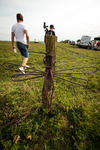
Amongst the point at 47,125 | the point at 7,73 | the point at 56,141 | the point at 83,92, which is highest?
the point at 7,73

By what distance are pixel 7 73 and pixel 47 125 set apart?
7.75 feet

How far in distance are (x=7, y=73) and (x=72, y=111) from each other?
254 cm

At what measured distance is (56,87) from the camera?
2.28m

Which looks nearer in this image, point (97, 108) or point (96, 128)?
point (96, 128)

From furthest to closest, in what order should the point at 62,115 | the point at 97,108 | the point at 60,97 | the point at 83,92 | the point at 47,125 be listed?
the point at 83,92 → the point at 60,97 → the point at 97,108 → the point at 62,115 → the point at 47,125

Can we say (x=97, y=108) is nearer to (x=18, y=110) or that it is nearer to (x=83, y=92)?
(x=83, y=92)

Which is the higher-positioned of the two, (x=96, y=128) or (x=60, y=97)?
(x=60, y=97)

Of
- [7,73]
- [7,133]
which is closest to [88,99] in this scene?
[7,133]

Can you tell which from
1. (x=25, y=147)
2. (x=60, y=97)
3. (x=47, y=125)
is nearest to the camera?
(x=25, y=147)

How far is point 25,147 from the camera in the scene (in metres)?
1.00

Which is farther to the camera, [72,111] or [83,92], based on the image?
[83,92]

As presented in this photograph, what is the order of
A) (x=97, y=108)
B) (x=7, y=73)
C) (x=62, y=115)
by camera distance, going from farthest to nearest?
(x=7, y=73) < (x=97, y=108) < (x=62, y=115)

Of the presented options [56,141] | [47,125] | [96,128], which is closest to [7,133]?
[47,125]

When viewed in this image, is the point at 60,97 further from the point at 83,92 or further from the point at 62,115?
the point at 83,92
